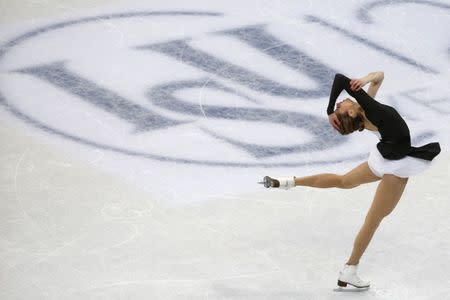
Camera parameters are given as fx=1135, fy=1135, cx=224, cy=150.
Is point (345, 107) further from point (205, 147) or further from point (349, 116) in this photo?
point (205, 147)

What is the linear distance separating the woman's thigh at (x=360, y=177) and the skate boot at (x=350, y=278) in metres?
0.53

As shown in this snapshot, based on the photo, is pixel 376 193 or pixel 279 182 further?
pixel 279 182

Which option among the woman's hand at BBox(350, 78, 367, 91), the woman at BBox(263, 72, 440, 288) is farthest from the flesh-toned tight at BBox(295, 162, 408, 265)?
the woman's hand at BBox(350, 78, 367, 91)

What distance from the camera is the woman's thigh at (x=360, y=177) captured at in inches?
282

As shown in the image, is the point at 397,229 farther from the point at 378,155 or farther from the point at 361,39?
the point at 361,39

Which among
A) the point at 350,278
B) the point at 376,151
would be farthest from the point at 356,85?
the point at 350,278

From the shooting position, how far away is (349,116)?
689 cm

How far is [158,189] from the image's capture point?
327 inches

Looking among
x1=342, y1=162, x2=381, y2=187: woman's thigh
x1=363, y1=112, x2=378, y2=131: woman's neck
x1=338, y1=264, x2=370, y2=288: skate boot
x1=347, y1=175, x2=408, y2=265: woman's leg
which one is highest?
x1=363, y1=112, x2=378, y2=131: woman's neck

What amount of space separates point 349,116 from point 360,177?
499mm

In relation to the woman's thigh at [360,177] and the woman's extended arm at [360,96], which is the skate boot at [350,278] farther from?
the woman's extended arm at [360,96]

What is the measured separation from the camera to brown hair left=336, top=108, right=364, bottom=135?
22.6 ft

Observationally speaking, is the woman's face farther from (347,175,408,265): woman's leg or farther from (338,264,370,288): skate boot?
(338,264,370,288): skate boot

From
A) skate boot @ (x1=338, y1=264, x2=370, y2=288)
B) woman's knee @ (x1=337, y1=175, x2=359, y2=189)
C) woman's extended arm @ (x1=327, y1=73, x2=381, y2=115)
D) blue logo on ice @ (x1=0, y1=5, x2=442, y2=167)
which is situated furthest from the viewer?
blue logo on ice @ (x1=0, y1=5, x2=442, y2=167)
